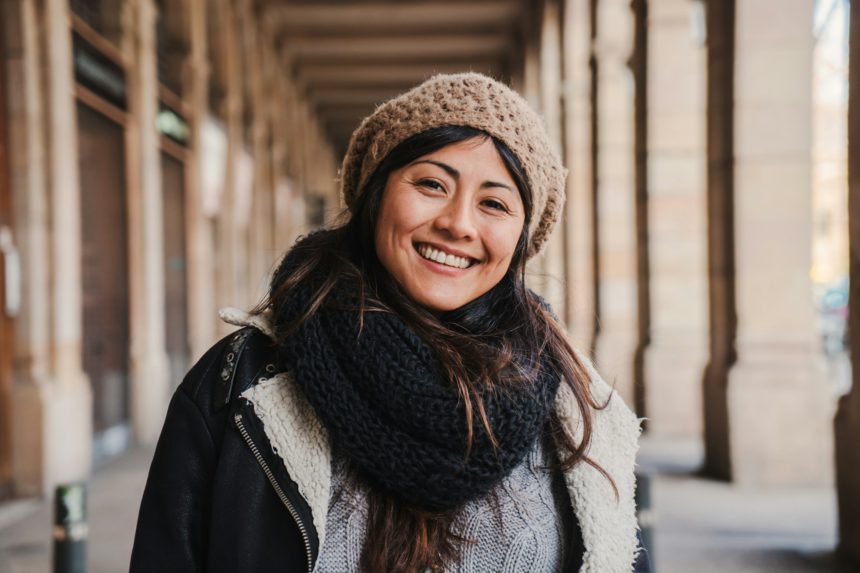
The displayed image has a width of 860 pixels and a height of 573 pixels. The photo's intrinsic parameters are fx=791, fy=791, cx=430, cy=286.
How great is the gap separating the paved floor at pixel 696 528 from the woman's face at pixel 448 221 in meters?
3.40

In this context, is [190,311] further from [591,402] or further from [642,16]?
[591,402]

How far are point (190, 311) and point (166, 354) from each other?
1153mm

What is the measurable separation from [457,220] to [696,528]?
4398 millimetres

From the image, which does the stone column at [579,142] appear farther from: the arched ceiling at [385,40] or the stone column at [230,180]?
the stone column at [230,180]

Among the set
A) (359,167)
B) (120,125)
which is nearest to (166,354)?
(120,125)

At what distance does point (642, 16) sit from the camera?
8.81 metres

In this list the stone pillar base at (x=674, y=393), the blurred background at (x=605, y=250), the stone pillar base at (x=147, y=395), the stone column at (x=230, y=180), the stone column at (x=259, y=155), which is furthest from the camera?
the stone column at (x=259, y=155)

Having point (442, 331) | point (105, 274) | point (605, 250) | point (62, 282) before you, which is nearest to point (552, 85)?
point (605, 250)

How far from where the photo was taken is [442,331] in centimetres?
171

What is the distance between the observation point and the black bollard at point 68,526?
347 centimetres

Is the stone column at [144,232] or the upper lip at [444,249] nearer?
the upper lip at [444,249]

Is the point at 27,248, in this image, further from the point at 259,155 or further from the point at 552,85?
the point at 552,85

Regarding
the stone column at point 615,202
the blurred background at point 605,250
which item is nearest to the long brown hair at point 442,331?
the blurred background at point 605,250

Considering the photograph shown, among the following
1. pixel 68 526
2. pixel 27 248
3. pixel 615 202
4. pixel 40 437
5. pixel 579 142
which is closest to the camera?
Result: pixel 68 526
